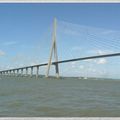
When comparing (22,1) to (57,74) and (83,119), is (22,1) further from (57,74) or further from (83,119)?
(57,74)

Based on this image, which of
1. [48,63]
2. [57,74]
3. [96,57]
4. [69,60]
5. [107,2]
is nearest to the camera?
[107,2]

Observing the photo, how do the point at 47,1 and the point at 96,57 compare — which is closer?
the point at 47,1

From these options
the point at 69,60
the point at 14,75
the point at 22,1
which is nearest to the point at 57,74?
the point at 69,60

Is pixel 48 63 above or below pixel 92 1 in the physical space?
below

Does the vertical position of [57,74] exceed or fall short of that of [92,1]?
it falls short

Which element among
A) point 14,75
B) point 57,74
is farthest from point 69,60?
point 14,75

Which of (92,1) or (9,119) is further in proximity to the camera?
(92,1)

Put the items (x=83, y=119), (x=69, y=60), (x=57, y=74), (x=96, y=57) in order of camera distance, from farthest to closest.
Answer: (x=57, y=74)
(x=69, y=60)
(x=96, y=57)
(x=83, y=119)

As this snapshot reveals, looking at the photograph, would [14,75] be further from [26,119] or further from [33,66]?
[26,119]

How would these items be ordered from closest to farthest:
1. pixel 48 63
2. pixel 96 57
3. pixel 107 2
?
pixel 107 2, pixel 96 57, pixel 48 63

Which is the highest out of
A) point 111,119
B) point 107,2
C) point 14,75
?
point 107,2
